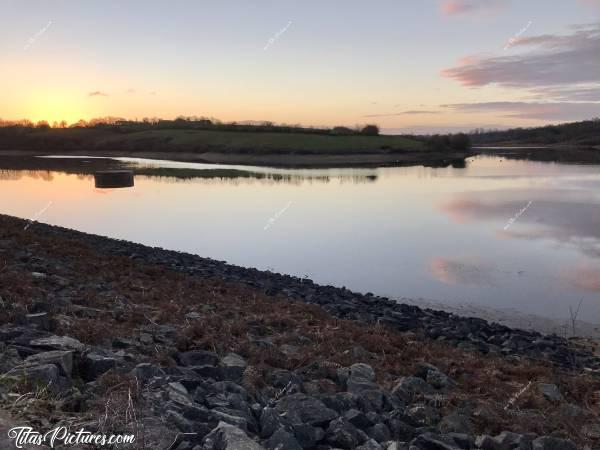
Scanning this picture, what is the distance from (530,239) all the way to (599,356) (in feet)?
43.6

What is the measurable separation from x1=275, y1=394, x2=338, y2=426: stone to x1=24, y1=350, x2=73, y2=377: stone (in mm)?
2177

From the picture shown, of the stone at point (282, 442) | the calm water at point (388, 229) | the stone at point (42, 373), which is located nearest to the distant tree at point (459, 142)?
the calm water at point (388, 229)

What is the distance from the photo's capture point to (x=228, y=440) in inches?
166

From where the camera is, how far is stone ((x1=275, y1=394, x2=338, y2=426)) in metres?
5.21

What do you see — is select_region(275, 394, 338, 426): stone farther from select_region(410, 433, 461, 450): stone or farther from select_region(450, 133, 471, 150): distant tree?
select_region(450, 133, 471, 150): distant tree

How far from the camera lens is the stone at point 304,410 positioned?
5.21 metres

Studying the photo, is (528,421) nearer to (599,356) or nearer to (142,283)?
(599,356)

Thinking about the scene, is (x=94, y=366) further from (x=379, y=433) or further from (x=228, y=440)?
(x=379, y=433)

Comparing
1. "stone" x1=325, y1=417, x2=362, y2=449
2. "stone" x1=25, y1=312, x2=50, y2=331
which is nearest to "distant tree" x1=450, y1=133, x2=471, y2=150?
"stone" x1=25, y1=312, x2=50, y2=331

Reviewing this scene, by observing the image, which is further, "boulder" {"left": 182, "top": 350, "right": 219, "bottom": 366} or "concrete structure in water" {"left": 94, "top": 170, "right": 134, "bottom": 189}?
"concrete structure in water" {"left": 94, "top": 170, "right": 134, "bottom": 189}

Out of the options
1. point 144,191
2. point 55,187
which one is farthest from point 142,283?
point 55,187

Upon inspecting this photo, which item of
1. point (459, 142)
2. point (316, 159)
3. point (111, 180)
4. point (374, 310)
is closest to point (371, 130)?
point (459, 142)

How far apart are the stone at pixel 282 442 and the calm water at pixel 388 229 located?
11576mm

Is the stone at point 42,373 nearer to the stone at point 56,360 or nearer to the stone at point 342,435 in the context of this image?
the stone at point 56,360
